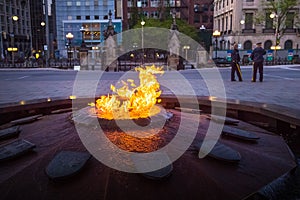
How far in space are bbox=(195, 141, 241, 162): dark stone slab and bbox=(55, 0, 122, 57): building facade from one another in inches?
A: 2557

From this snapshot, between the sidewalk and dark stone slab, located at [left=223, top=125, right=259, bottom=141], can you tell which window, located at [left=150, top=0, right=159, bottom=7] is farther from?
dark stone slab, located at [left=223, top=125, right=259, bottom=141]

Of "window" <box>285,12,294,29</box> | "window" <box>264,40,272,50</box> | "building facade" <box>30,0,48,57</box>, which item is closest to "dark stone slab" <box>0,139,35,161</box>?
"window" <box>285,12,294,29</box>

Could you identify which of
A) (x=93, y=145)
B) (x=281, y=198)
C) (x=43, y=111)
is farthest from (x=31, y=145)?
(x=281, y=198)

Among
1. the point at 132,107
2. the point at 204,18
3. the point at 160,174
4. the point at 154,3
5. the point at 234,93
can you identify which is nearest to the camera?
the point at 160,174

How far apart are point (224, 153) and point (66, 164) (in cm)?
191

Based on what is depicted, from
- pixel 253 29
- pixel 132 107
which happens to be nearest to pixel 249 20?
pixel 253 29

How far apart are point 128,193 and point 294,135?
326 cm

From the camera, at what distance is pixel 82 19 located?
2613 inches

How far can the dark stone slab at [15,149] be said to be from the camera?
3.30m

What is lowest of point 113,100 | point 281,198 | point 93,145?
point 281,198

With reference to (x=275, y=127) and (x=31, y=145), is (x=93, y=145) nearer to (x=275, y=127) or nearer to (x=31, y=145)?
(x=31, y=145)

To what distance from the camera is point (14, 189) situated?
9.09 ft

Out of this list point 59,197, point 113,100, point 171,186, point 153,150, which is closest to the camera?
point 59,197

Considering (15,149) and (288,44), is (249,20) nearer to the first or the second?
(288,44)
